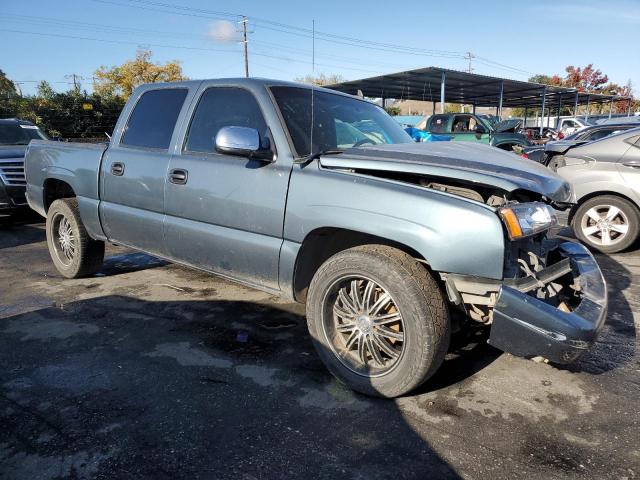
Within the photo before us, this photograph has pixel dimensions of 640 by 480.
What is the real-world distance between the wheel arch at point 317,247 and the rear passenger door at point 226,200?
0.17 m

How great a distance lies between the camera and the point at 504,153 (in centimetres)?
330

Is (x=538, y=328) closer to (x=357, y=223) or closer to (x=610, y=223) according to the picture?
(x=357, y=223)

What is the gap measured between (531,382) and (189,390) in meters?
2.11

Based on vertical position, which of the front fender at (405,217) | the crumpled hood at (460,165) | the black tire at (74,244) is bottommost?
the black tire at (74,244)

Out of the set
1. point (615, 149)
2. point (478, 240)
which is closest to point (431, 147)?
point (478, 240)

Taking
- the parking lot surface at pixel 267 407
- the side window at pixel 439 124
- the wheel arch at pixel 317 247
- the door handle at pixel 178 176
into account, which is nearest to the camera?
the parking lot surface at pixel 267 407

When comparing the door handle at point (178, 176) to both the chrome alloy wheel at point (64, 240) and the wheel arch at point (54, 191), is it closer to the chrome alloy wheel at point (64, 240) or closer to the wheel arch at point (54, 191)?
the chrome alloy wheel at point (64, 240)

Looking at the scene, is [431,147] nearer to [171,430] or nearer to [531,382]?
[531,382]

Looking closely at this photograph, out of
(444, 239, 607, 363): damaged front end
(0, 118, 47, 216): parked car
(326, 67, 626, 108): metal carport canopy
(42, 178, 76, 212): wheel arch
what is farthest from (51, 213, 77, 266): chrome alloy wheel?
(326, 67, 626, 108): metal carport canopy

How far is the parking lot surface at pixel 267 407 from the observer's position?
2.13 meters

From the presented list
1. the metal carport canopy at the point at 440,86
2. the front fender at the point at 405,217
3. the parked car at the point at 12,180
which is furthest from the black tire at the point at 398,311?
the metal carport canopy at the point at 440,86

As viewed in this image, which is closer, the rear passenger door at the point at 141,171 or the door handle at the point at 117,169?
the rear passenger door at the point at 141,171

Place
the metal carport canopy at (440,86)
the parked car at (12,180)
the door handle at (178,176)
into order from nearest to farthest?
1. the door handle at (178,176)
2. the parked car at (12,180)
3. the metal carport canopy at (440,86)

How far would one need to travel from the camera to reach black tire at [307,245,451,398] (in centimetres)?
239
